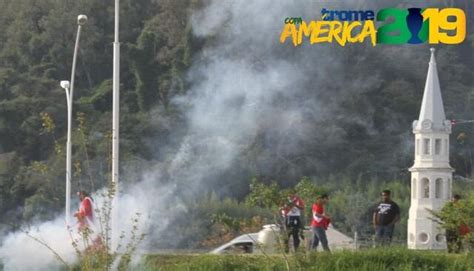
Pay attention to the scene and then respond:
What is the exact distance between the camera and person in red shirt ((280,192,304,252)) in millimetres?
25016

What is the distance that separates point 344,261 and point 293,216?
Answer: 310cm

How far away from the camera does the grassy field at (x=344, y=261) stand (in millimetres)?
24109

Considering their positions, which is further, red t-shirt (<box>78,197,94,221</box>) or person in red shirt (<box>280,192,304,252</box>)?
red t-shirt (<box>78,197,94,221</box>)

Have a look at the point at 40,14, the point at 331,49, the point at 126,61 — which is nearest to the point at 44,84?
the point at 126,61

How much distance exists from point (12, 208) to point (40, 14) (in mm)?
13719

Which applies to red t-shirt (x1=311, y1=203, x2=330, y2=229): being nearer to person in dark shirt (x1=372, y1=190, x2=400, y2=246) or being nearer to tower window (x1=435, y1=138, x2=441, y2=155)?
person in dark shirt (x1=372, y1=190, x2=400, y2=246)

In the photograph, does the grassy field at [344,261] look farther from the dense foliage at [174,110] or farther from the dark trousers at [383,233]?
the dense foliage at [174,110]

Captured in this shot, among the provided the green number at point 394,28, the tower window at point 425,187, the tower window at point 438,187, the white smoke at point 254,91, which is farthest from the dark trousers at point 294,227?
the white smoke at point 254,91

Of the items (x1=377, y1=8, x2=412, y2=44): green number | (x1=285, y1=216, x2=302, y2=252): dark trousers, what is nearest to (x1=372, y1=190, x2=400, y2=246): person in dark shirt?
(x1=285, y1=216, x2=302, y2=252): dark trousers

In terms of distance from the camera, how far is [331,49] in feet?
189

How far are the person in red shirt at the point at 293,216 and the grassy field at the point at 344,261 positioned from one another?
1.85 feet

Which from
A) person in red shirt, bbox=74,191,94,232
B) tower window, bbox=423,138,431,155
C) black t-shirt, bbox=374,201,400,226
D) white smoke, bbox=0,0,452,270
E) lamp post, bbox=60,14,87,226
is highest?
white smoke, bbox=0,0,452,270

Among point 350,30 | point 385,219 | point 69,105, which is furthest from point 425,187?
point 385,219

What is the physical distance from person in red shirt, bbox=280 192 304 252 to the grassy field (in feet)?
1.85
